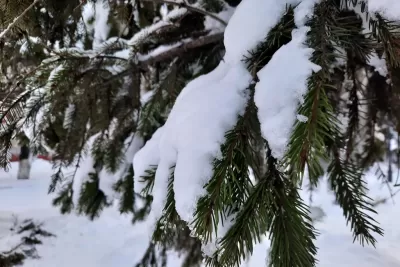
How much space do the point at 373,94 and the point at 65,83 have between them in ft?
4.38

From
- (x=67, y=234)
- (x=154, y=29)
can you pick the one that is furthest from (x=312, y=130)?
(x=67, y=234)

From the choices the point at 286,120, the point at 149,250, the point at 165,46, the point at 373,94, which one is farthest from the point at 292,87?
the point at 149,250

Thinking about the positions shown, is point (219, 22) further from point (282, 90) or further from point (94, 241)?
point (94, 241)

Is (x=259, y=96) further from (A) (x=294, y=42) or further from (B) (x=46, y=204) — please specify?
(B) (x=46, y=204)

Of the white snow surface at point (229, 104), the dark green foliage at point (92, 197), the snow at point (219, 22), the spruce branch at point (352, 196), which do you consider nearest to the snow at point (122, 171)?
the dark green foliage at point (92, 197)

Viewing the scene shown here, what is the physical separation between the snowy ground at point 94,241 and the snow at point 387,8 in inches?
59.6

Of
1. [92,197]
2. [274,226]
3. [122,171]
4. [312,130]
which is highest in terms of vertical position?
[122,171]

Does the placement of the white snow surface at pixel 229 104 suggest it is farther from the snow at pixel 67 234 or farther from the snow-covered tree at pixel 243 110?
the snow at pixel 67 234

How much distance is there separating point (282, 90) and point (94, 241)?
3340 mm

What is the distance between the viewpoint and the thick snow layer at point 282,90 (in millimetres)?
602

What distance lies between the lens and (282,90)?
0.63 metres

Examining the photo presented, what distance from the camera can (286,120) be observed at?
60 cm

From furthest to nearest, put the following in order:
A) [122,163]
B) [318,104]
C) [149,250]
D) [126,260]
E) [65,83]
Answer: [126,260]
[149,250]
[122,163]
[65,83]
[318,104]

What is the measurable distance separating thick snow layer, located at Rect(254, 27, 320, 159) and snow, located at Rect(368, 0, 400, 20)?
Answer: 0.13 meters
